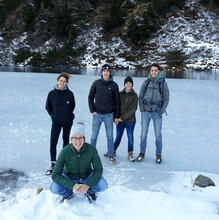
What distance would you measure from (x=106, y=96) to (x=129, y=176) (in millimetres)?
1497

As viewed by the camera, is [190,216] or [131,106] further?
[131,106]

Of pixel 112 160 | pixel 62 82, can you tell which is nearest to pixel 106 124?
pixel 112 160

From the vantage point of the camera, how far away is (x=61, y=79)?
12.8ft

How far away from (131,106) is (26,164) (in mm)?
2355

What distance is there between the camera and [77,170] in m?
3.00

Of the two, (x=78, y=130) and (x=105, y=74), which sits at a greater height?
(x=105, y=74)

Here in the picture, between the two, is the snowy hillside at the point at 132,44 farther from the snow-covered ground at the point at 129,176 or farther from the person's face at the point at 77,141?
the person's face at the point at 77,141

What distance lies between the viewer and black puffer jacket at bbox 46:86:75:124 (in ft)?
13.2

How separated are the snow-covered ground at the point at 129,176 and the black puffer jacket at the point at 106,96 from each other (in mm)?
1113

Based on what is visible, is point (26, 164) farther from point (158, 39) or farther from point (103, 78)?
point (158, 39)

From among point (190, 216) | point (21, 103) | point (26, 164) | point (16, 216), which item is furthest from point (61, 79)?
point (21, 103)

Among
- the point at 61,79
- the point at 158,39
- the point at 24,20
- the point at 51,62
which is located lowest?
the point at 61,79

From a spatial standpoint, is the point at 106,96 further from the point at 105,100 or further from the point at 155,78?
the point at 155,78

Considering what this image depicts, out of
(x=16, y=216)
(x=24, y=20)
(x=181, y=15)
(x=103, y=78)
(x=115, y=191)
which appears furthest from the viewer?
(x=24, y=20)
